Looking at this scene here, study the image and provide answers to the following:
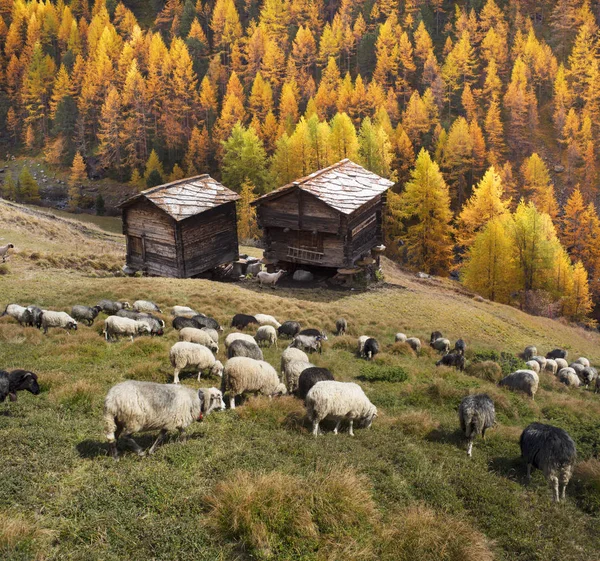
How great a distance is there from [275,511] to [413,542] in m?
2.12

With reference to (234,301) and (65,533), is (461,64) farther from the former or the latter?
(65,533)

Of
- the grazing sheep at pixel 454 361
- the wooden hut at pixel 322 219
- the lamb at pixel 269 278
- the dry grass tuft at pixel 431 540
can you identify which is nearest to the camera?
the dry grass tuft at pixel 431 540

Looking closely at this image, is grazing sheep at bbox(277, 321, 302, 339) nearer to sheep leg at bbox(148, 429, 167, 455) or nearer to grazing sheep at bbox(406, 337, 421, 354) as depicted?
grazing sheep at bbox(406, 337, 421, 354)

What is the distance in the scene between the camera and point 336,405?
12.2 meters

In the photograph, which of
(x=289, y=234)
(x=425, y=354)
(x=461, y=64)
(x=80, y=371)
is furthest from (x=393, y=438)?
(x=461, y=64)

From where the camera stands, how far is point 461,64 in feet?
339

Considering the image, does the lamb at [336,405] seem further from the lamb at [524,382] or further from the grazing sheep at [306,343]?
the lamb at [524,382]

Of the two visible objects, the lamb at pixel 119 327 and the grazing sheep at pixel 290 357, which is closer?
the grazing sheep at pixel 290 357

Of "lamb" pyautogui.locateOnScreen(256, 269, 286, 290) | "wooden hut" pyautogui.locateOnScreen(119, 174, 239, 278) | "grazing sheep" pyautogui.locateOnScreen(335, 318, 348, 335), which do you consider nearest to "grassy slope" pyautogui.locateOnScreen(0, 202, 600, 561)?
"grazing sheep" pyautogui.locateOnScreen(335, 318, 348, 335)

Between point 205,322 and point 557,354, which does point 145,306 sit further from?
point 557,354

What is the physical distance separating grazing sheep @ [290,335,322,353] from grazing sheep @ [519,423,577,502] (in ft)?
31.8

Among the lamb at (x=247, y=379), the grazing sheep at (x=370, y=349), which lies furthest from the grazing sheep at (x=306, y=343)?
the lamb at (x=247, y=379)

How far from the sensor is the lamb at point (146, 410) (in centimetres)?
976

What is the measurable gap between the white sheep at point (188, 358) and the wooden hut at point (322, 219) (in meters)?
21.3
